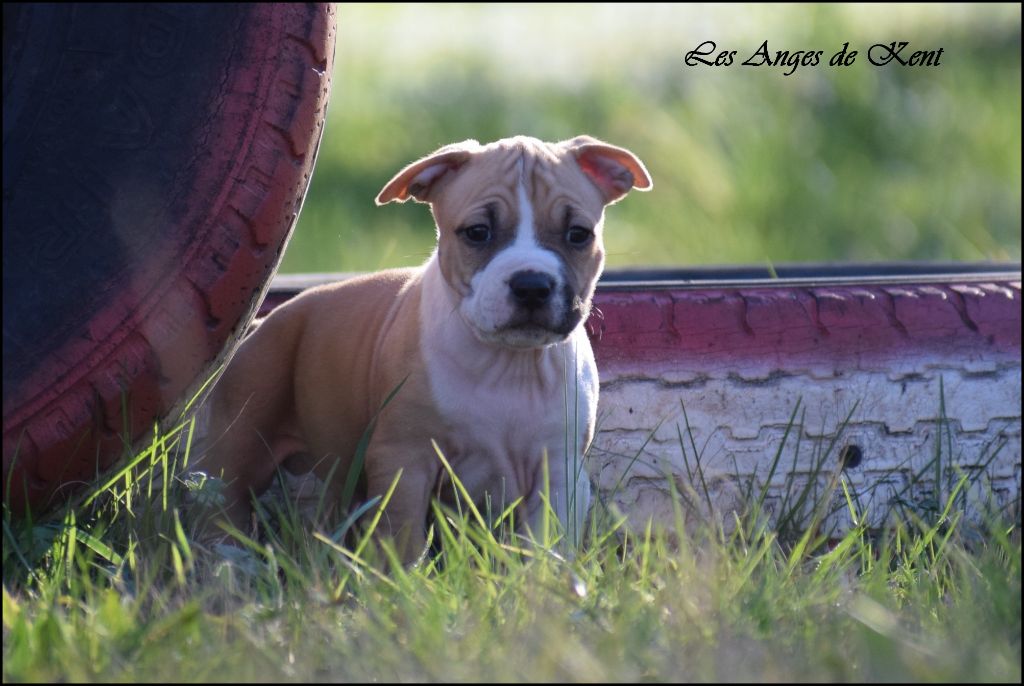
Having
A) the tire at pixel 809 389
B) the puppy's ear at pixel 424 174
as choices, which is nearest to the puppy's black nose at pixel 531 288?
the puppy's ear at pixel 424 174

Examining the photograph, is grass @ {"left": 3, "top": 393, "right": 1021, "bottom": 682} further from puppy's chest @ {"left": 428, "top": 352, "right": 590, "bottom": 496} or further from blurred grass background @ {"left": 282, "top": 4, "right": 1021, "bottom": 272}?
blurred grass background @ {"left": 282, "top": 4, "right": 1021, "bottom": 272}

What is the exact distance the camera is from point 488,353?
3.25m

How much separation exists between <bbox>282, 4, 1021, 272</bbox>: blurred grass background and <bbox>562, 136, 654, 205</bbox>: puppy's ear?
12.6ft

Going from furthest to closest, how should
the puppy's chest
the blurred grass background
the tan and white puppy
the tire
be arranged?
1. the blurred grass background
2. the tire
3. the puppy's chest
4. the tan and white puppy

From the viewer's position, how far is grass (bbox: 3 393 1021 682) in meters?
1.92

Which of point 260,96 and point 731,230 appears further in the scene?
point 731,230

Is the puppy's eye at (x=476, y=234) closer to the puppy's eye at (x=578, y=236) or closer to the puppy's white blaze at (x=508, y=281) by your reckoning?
the puppy's white blaze at (x=508, y=281)

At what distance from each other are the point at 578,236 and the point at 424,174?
0.43 m

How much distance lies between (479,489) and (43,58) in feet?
4.59

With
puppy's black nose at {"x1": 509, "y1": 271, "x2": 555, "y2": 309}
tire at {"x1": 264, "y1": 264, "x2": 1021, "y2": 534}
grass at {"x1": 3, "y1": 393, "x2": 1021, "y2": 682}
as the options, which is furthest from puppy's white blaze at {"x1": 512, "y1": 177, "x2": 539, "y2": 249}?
grass at {"x1": 3, "y1": 393, "x2": 1021, "y2": 682}

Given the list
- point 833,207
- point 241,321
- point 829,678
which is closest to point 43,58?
point 241,321

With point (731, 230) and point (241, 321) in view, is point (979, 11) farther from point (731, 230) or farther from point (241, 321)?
point (241, 321)

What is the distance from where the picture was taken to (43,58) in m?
2.69

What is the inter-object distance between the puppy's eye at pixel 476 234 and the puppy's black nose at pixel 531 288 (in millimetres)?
211
